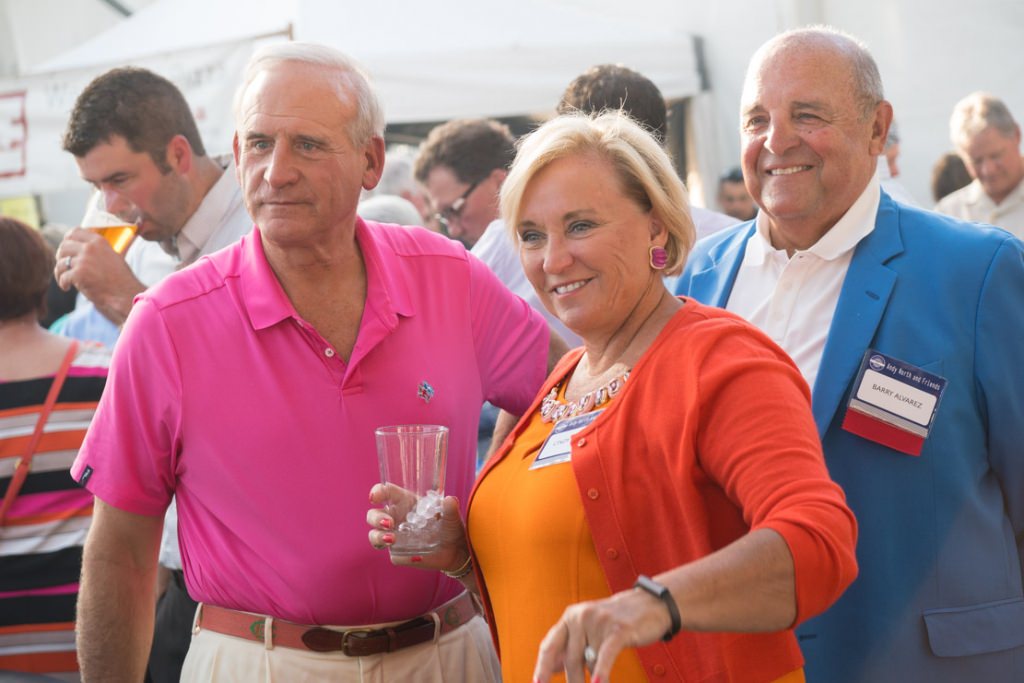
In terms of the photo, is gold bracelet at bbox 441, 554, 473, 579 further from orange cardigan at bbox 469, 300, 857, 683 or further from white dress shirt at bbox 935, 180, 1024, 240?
white dress shirt at bbox 935, 180, 1024, 240

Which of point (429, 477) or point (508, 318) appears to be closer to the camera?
point (429, 477)

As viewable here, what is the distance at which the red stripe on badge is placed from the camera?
2.54 meters

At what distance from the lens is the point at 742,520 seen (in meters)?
1.98

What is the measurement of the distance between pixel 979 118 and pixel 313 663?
494cm

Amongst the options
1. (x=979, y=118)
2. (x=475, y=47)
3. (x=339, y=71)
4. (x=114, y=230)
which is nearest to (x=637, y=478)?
(x=339, y=71)

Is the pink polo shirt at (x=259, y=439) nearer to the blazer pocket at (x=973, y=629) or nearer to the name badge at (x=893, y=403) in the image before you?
the name badge at (x=893, y=403)

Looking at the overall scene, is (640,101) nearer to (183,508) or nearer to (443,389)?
(443,389)

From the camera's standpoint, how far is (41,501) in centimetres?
357

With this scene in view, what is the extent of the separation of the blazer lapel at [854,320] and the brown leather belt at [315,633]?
1.02 m

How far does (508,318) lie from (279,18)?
549cm

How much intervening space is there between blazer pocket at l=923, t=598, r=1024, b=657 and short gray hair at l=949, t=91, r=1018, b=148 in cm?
403

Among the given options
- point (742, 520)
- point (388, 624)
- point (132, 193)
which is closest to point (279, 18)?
point (132, 193)

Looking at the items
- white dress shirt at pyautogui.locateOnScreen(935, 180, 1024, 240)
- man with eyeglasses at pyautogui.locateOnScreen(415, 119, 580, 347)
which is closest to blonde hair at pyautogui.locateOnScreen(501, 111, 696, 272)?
man with eyeglasses at pyautogui.locateOnScreen(415, 119, 580, 347)

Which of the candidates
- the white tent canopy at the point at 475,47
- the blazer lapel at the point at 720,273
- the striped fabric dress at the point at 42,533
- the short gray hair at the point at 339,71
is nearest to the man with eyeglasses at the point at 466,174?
the blazer lapel at the point at 720,273
